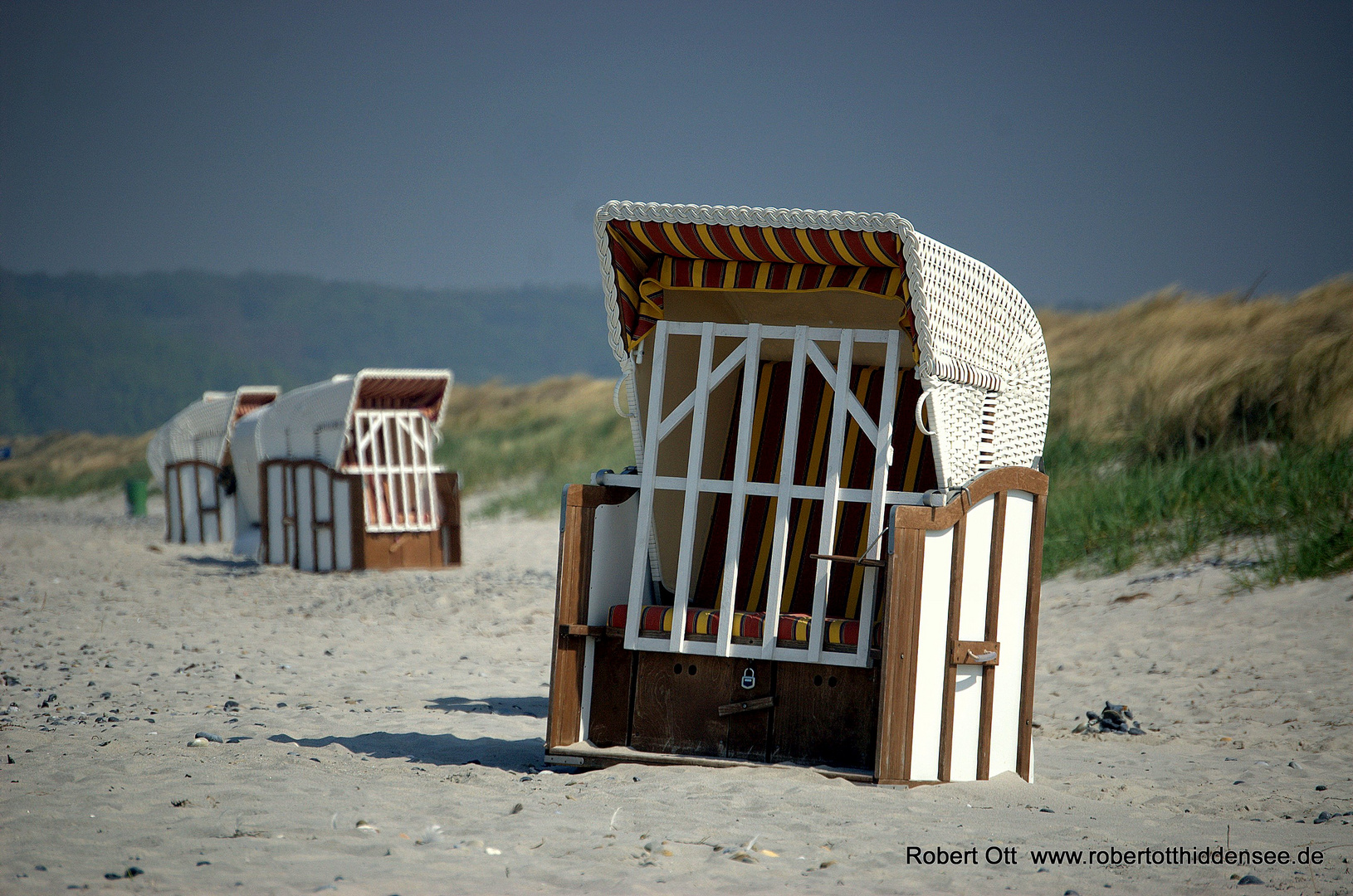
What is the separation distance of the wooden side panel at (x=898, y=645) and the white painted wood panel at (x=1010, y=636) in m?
0.54

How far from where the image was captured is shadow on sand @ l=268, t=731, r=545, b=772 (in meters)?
5.06

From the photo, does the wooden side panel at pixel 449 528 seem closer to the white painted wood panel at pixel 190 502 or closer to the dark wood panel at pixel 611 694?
the white painted wood panel at pixel 190 502

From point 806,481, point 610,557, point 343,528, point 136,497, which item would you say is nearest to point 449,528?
→ point 343,528

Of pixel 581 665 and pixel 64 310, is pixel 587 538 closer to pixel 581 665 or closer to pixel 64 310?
pixel 581 665

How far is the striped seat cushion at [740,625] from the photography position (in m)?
4.65

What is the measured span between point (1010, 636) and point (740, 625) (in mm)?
1145

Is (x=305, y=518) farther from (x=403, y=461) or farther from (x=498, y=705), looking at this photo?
(x=498, y=705)

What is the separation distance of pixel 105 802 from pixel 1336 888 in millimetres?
3971

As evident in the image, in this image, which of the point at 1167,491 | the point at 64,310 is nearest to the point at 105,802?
the point at 1167,491

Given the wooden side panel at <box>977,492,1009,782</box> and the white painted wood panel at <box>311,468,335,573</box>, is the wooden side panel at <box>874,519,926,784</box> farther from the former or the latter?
the white painted wood panel at <box>311,468,335,573</box>

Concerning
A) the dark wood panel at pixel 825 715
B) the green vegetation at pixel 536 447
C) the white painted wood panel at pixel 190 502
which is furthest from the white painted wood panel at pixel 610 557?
the white painted wood panel at pixel 190 502

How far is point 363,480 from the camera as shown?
42.8ft

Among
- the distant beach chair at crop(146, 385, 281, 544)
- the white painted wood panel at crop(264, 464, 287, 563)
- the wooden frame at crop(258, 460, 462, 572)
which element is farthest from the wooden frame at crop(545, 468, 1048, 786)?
the distant beach chair at crop(146, 385, 281, 544)

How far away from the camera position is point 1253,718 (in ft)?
21.4
